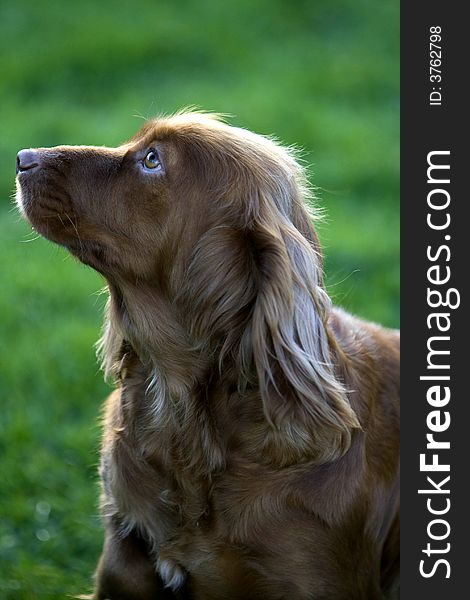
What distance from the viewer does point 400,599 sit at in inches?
165

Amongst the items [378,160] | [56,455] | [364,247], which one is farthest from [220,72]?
[56,455]

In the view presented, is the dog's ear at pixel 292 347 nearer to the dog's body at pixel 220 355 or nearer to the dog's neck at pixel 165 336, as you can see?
the dog's body at pixel 220 355

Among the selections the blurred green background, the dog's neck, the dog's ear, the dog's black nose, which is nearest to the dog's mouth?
the dog's black nose

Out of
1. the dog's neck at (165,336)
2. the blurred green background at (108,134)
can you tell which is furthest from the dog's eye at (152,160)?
the blurred green background at (108,134)

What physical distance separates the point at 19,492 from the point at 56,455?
32 centimetres

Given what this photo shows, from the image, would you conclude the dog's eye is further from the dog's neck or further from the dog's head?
the dog's neck

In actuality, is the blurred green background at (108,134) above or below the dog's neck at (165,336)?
above

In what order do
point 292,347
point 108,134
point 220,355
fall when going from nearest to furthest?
1. point 292,347
2. point 220,355
3. point 108,134

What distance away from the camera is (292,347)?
3.80 m

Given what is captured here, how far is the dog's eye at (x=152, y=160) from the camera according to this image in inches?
157

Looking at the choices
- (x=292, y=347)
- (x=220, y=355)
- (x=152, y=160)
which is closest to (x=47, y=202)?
(x=152, y=160)

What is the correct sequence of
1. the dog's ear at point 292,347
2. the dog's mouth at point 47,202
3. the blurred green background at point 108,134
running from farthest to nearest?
1. the blurred green background at point 108,134
2. the dog's mouth at point 47,202
3. the dog's ear at point 292,347

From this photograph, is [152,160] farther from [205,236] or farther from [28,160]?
[28,160]

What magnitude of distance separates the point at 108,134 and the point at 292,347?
16.2 ft
